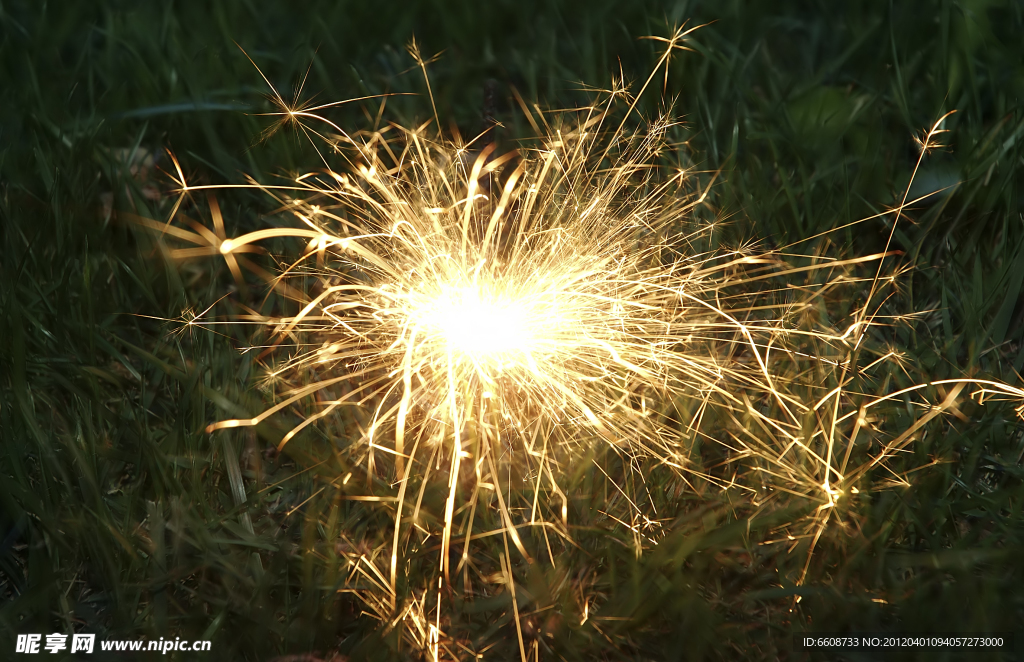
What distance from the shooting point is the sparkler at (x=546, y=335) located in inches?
61.2

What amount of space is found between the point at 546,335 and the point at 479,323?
14 cm

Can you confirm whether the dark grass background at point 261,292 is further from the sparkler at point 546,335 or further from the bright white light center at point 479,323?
the bright white light center at point 479,323

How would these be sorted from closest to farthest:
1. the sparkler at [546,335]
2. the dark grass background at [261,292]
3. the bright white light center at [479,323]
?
the dark grass background at [261,292]
the sparkler at [546,335]
the bright white light center at [479,323]

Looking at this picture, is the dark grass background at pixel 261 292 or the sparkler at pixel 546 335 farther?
the sparkler at pixel 546 335

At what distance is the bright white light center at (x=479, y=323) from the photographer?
1.75 metres

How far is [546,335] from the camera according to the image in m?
1.79

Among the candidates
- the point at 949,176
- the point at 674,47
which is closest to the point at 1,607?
the point at 674,47

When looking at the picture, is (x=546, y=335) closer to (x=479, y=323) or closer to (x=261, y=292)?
(x=479, y=323)

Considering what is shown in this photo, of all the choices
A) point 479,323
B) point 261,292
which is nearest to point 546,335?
point 479,323

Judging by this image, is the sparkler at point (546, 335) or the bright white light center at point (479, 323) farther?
the bright white light center at point (479, 323)

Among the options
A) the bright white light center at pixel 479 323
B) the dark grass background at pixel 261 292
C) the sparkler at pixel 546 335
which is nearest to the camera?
the dark grass background at pixel 261 292

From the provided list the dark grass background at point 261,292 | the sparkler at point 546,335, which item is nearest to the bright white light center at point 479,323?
the sparkler at point 546,335

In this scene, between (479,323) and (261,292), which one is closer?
(479,323)

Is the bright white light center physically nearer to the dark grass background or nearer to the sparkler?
the sparkler
